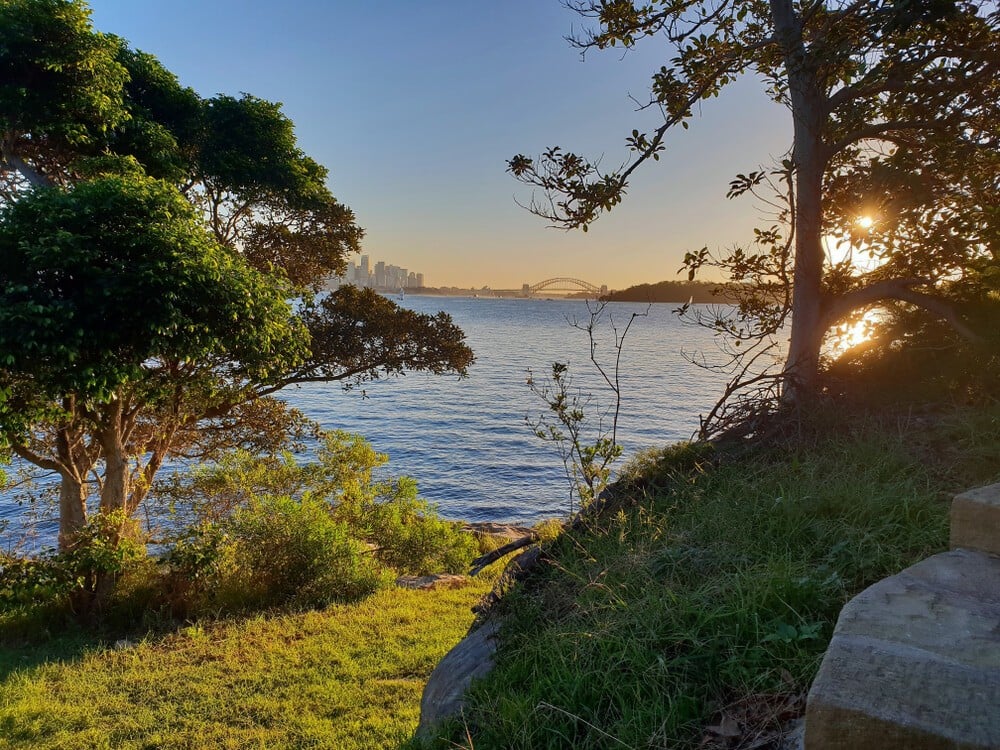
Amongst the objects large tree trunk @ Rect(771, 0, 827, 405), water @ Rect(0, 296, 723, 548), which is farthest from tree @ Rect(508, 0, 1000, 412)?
water @ Rect(0, 296, 723, 548)

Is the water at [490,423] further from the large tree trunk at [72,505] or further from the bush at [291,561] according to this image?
the large tree trunk at [72,505]

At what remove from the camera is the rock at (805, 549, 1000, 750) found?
1.38 metres

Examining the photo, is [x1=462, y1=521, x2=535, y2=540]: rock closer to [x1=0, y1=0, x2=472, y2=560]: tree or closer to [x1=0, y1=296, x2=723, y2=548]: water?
[x1=0, y1=296, x2=723, y2=548]: water

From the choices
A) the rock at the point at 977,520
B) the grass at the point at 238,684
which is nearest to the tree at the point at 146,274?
the grass at the point at 238,684

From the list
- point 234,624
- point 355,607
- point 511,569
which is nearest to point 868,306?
point 511,569

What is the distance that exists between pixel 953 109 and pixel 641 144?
282 centimetres

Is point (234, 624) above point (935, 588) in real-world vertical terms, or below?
below

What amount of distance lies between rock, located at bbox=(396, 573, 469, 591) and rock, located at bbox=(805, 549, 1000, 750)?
854 cm

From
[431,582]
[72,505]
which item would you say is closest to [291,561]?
[431,582]

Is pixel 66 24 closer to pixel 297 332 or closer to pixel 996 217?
pixel 297 332

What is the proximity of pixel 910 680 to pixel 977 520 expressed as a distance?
127 cm

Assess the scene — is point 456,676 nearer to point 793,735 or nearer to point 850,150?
point 793,735

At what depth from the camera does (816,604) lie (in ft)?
8.14

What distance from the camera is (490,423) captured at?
2570cm
